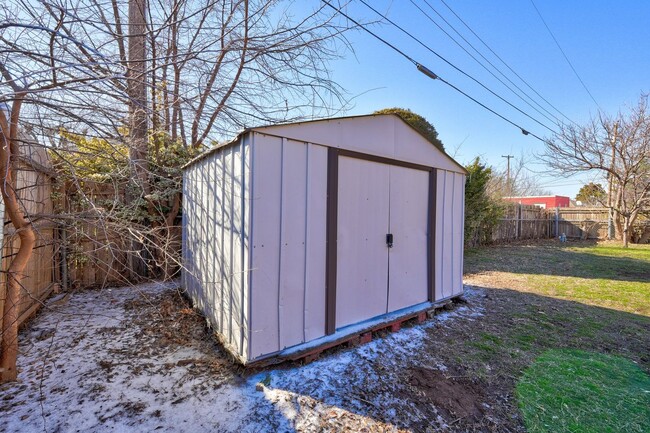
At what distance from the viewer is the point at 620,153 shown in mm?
11172

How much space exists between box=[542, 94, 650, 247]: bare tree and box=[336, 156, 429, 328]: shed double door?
1158cm

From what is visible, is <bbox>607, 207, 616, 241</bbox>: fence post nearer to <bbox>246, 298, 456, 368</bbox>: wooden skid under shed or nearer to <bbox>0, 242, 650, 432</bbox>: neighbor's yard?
<bbox>0, 242, 650, 432</bbox>: neighbor's yard

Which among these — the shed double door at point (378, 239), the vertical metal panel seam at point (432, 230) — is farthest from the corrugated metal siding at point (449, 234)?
the shed double door at point (378, 239)

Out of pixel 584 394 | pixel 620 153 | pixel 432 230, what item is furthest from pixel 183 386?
pixel 620 153

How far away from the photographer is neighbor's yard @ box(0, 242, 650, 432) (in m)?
1.99

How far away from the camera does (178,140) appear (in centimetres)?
529

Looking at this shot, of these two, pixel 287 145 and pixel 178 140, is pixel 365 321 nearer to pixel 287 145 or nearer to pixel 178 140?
pixel 287 145

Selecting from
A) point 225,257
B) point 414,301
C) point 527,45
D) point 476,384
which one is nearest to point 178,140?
point 225,257

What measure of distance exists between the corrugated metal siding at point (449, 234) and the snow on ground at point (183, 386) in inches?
48.4

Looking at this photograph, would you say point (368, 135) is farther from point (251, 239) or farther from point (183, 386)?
point (183, 386)

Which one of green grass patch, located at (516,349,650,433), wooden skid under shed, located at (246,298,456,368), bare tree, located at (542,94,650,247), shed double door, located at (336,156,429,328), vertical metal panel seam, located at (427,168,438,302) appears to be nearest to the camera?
green grass patch, located at (516,349,650,433)

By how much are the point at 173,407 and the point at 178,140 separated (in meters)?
4.54

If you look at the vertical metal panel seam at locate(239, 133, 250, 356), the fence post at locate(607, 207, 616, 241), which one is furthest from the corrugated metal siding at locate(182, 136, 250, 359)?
the fence post at locate(607, 207, 616, 241)

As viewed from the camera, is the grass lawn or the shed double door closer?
the grass lawn
